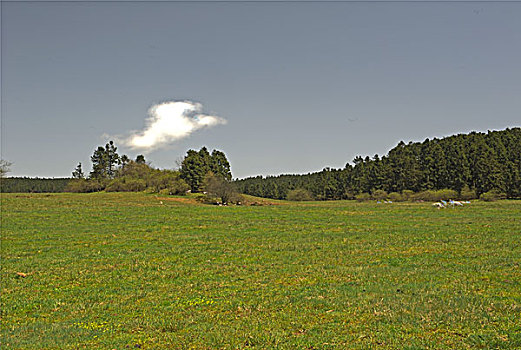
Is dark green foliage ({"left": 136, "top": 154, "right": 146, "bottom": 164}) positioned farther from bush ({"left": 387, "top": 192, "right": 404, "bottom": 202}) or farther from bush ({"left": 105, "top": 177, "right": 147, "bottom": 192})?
bush ({"left": 387, "top": 192, "right": 404, "bottom": 202})

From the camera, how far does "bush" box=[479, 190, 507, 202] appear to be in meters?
93.3

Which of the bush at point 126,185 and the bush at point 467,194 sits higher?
the bush at point 126,185

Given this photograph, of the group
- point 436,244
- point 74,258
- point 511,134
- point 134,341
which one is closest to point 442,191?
point 511,134

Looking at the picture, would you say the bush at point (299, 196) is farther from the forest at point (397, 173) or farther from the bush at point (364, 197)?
the bush at point (364, 197)

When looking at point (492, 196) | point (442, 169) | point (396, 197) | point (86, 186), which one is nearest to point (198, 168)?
point (86, 186)

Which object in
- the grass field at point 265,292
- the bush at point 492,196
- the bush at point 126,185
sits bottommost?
the grass field at point 265,292

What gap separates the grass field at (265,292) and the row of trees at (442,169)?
84073mm

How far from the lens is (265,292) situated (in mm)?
13523

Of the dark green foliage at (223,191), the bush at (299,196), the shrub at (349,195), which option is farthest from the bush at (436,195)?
the dark green foliage at (223,191)

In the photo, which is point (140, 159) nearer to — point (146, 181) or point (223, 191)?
point (146, 181)

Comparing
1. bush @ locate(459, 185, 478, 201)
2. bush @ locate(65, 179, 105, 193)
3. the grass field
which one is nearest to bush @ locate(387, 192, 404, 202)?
bush @ locate(459, 185, 478, 201)

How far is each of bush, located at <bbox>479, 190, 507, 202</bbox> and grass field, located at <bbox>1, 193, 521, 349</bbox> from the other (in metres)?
73.9

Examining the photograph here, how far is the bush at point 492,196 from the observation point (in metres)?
93.3

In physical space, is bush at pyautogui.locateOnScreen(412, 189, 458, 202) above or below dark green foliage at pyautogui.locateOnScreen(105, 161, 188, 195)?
below
